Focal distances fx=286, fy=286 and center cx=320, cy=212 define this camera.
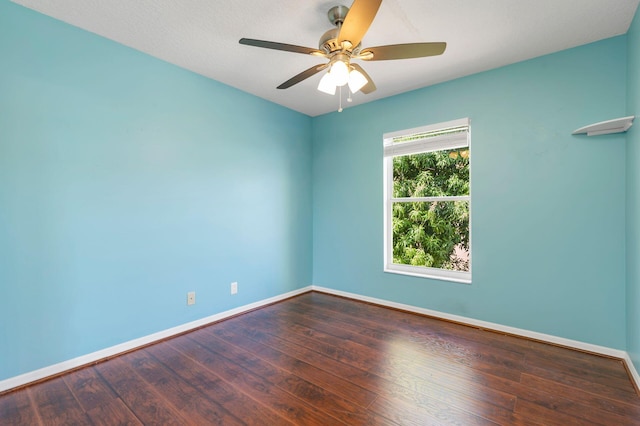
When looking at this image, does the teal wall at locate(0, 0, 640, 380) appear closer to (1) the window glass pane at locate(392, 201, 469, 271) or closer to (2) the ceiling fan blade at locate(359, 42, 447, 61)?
(1) the window glass pane at locate(392, 201, 469, 271)

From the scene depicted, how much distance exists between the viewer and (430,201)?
3.21m

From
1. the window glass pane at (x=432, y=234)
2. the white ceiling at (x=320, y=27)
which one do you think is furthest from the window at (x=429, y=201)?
the white ceiling at (x=320, y=27)

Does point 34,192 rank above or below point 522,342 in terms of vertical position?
above

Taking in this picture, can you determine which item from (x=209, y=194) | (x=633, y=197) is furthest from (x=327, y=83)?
(x=633, y=197)

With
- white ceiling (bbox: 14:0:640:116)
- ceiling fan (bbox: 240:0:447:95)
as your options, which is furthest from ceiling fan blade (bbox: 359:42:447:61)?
white ceiling (bbox: 14:0:640:116)

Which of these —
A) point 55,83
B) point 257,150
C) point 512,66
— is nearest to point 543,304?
point 512,66

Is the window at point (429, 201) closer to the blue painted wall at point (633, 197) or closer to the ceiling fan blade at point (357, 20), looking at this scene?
the blue painted wall at point (633, 197)

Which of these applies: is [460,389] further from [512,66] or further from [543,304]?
[512,66]

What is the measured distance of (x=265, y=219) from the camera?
11.4 ft

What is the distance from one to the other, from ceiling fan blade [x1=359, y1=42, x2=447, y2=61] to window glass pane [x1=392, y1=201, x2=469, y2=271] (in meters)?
1.76

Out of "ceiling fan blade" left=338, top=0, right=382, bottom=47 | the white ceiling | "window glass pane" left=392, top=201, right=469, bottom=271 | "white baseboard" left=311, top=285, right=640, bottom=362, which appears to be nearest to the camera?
"ceiling fan blade" left=338, top=0, right=382, bottom=47

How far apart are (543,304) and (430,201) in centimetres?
137

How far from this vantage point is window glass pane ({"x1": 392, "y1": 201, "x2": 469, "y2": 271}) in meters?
3.05

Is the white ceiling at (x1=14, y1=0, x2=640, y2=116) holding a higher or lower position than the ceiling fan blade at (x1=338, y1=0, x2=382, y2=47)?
higher
